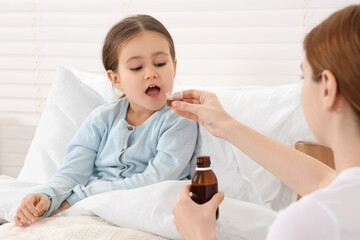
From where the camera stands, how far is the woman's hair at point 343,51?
29.4 inches

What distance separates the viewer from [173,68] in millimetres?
1682

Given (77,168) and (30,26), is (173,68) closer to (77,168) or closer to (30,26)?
(77,168)

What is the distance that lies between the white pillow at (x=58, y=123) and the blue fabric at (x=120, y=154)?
0.24 m

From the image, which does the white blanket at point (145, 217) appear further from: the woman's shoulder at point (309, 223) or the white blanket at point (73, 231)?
the woman's shoulder at point (309, 223)

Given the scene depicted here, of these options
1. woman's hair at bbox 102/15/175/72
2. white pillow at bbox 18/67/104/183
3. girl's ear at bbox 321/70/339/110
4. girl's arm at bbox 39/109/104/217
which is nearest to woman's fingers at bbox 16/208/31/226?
girl's arm at bbox 39/109/104/217

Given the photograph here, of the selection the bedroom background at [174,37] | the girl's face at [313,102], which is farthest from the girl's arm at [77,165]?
the girl's face at [313,102]

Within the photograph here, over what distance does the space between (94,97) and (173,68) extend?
526mm

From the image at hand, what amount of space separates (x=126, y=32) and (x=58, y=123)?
61 cm

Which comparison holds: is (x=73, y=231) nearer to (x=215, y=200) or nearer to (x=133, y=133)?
(x=215, y=200)

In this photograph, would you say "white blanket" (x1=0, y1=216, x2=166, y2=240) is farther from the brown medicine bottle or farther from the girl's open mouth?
the girl's open mouth

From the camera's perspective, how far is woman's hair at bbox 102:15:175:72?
166cm

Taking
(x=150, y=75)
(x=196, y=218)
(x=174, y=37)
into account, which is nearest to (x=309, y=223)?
(x=196, y=218)

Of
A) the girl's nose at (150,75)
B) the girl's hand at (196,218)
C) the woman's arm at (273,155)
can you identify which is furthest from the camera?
the girl's nose at (150,75)

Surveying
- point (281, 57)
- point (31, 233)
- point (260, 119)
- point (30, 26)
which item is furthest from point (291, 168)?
point (30, 26)
